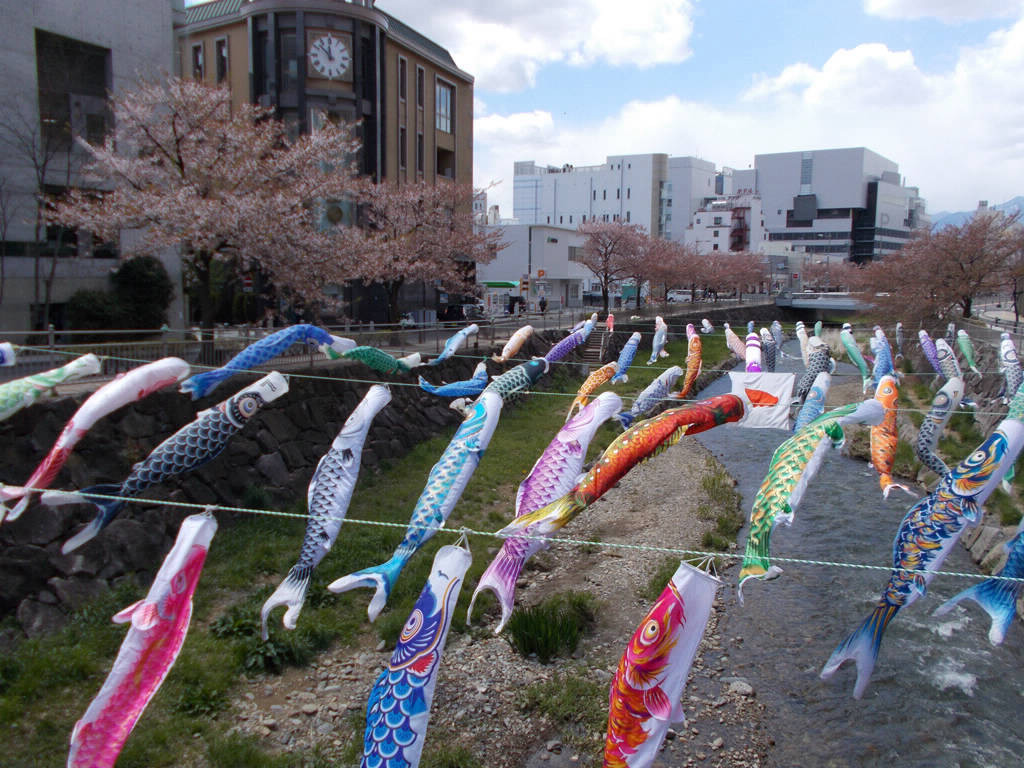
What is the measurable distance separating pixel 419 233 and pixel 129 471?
20.2m

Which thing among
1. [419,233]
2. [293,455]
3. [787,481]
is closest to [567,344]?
[293,455]

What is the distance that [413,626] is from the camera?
20.2 ft

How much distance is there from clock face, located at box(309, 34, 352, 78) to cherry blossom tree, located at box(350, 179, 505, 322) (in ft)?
19.7

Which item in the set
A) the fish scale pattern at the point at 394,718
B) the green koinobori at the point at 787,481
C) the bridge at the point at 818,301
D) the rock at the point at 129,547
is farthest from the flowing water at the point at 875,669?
the bridge at the point at 818,301

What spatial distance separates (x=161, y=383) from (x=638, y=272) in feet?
149

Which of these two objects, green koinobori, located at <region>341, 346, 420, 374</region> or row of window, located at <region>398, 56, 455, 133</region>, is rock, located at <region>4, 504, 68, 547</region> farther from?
row of window, located at <region>398, 56, 455, 133</region>

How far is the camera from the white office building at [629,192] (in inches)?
3888

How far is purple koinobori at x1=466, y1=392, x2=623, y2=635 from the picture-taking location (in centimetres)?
736

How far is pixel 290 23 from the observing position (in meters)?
34.0

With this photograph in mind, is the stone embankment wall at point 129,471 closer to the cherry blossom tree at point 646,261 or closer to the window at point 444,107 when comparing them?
the window at point 444,107

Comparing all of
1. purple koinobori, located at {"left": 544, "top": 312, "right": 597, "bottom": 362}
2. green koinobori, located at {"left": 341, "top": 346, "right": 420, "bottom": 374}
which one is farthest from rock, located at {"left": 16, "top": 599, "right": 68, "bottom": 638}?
purple koinobori, located at {"left": 544, "top": 312, "right": 597, "bottom": 362}

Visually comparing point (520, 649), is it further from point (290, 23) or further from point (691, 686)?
point (290, 23)

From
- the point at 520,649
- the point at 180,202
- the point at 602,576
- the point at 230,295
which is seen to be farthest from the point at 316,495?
the point at 230,295

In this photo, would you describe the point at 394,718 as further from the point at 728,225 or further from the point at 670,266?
the point at 728,225
